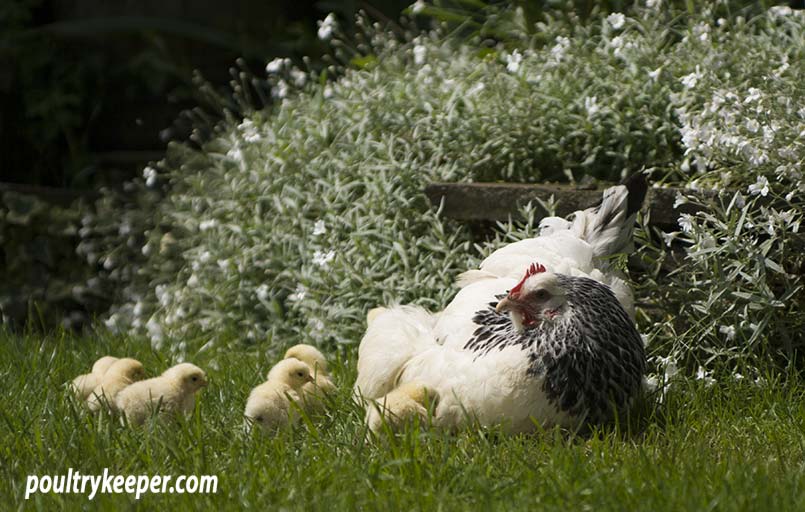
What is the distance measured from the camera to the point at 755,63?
13.2 ft

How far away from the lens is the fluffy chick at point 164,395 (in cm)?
304

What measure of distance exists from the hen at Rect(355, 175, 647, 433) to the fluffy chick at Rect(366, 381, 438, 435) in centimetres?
6

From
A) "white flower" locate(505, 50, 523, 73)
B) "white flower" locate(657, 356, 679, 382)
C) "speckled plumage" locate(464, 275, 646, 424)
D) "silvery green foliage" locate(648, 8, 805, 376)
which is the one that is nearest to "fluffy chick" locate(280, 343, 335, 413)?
"speckled plumage" locate(464, 275, 646, 424)

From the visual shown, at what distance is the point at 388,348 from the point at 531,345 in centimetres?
50

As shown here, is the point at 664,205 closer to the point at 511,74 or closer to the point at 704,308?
the point at 704,308

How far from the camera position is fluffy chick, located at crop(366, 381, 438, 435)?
2.77m

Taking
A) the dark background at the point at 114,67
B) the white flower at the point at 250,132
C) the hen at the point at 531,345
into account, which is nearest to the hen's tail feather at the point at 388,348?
the hen at the point at 531,345

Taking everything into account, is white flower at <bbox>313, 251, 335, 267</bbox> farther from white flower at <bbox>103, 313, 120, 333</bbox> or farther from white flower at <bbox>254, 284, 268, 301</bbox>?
white flower at <bbox>103, 313, 120, 333</bbox>

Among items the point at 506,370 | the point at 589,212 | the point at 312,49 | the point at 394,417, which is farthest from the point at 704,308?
the point at 312,49

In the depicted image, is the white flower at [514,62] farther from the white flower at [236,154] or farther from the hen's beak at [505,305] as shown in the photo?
the hen's beak at [505,305]

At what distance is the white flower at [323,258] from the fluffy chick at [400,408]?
123cm

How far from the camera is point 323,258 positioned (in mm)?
4152

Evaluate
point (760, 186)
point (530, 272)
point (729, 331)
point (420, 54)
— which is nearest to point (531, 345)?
point (530, 272)

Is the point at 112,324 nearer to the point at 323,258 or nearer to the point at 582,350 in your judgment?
the point at 323,258
